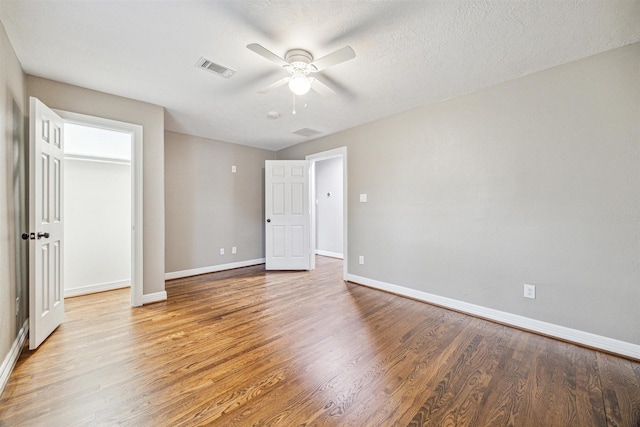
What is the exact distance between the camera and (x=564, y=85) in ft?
7.43

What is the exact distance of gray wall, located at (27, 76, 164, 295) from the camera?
9.16 ft

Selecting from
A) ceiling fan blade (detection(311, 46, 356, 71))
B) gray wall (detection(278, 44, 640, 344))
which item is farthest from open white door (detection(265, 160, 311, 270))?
ceiling fan blade (detection(311, 46, 356, 71))

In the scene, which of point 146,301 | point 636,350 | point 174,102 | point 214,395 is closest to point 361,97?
point 174,102

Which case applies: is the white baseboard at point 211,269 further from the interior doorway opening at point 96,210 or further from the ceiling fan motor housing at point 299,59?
the ceiling fan motor housing at point 299,59

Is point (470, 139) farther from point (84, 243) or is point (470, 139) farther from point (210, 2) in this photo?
point (84, 243)

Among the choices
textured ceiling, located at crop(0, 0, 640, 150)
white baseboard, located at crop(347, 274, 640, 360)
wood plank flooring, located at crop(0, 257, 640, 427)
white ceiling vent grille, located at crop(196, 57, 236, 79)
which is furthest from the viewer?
white ceiling vent grille, located at crop(196, 57, 236, 79)

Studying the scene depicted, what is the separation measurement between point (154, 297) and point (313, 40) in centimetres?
324

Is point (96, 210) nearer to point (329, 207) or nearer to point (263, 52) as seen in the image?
point (263, 52)

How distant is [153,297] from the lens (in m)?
3.12

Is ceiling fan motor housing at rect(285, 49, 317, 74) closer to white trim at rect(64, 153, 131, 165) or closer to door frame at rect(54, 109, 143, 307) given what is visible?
door frame at rect(54, 109, 143, 307)

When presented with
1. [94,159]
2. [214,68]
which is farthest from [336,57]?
[94,159]

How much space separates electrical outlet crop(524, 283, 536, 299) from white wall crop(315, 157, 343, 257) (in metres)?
4.01

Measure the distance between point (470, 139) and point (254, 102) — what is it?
2487mm

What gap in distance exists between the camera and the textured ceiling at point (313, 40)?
5.42ft
